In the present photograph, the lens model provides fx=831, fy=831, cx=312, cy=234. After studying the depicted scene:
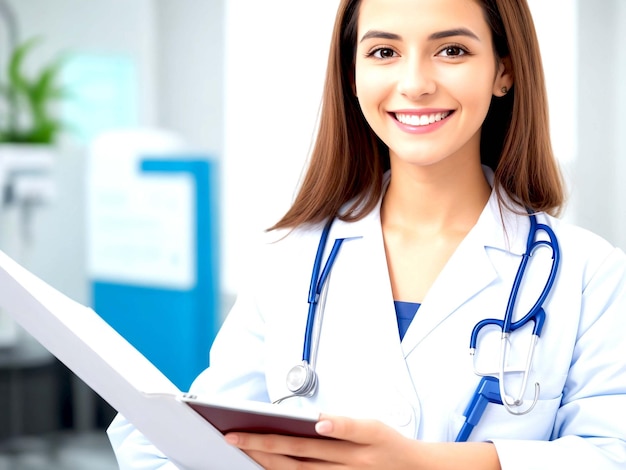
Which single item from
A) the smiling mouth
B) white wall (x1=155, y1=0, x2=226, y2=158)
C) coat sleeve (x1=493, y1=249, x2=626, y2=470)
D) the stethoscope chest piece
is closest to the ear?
the smiling mouth

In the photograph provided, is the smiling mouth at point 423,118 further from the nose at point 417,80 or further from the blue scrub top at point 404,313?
the blue scrub top at point 404,313

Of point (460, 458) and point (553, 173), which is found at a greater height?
point (553, 173)

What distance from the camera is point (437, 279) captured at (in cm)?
111

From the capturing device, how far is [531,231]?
3.63ft

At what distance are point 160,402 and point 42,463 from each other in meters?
2.70

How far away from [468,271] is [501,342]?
0.12 m

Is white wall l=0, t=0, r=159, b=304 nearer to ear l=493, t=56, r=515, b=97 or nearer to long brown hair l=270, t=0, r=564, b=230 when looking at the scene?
long brown hair l=270, t=0, r=564, b=230

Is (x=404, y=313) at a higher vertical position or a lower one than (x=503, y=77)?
lower

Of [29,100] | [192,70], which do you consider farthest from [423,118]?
[192,70]

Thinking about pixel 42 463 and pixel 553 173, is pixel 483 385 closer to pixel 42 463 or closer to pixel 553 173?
pixel 553 173

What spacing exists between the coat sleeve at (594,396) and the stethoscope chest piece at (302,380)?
256mm

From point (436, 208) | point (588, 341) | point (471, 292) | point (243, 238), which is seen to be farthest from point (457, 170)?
point (243, 238)

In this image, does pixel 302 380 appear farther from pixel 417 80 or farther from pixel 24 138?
pixel 24 138

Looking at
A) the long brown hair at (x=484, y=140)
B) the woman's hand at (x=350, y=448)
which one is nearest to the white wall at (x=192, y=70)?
the long brown hair at (x=484, y=140)
